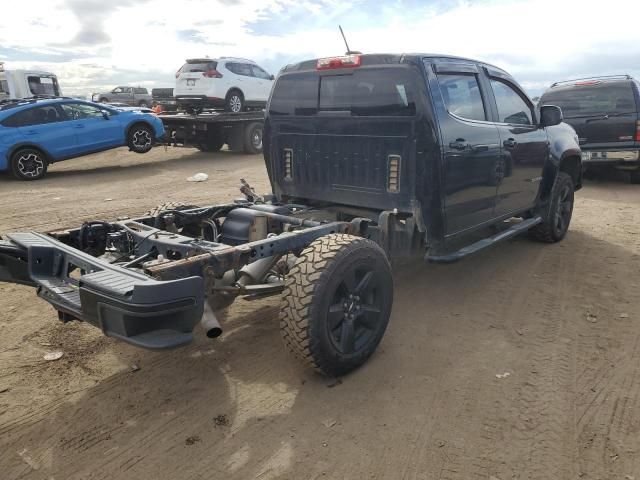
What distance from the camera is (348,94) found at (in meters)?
4.24

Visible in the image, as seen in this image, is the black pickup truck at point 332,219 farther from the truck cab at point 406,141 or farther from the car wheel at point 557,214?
the car wheel at point 557,214

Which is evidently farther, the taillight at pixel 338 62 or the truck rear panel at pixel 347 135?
the taillight at pixel 338 62

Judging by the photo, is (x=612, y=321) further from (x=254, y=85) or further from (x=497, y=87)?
(x=254, y=85)

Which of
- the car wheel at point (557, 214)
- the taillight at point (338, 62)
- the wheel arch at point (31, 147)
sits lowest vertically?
the car wheel at point (557, 214)

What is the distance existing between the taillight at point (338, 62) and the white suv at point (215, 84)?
11588 millimetres

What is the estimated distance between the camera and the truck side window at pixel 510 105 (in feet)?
15.9

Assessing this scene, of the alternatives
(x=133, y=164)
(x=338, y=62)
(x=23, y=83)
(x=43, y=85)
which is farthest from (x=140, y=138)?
(x=43, y=85)

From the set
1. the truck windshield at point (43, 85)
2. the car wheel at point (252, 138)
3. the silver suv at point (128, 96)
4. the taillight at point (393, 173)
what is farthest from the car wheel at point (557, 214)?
the silver suv at point (128, 96)

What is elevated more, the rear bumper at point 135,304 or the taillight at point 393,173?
the taillight at point 393,173

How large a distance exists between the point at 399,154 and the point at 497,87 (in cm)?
155

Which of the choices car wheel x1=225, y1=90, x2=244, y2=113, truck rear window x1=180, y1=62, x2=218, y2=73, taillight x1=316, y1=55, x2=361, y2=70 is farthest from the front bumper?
truck rear window x1=180, y1=62, x2=218, y2=73

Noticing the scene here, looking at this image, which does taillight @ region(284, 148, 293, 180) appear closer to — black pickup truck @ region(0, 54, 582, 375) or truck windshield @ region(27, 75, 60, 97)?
black pickup truck @ region(0, 54, 582, 375)

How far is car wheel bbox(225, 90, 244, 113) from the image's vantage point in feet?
51.3

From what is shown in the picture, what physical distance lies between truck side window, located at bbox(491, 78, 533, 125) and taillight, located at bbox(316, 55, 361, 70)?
4.78ft
